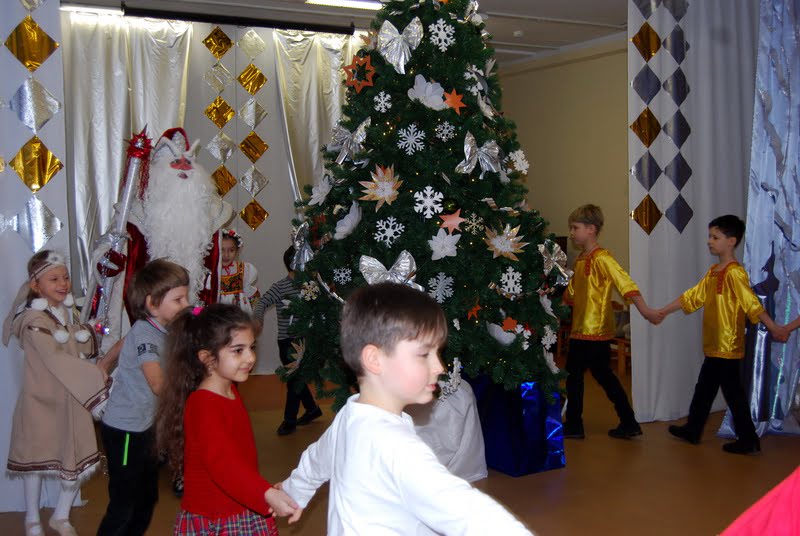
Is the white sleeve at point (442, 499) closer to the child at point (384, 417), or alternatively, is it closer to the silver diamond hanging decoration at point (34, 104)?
the child at point (384, 417)

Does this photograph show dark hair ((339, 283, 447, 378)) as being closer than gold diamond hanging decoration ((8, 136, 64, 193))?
Yes

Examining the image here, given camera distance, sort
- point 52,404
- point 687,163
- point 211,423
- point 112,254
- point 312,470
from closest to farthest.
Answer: point 312,470 → point 211,423 → point 52,404 → point 112,254 → point 687,163

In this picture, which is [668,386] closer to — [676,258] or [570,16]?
[676,258]

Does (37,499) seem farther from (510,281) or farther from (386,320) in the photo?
(386,320)

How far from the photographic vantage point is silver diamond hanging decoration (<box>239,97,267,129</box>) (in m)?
7.08

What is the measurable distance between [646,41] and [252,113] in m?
3.44

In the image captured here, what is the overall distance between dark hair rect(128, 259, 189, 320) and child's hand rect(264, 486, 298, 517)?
105 centimetres

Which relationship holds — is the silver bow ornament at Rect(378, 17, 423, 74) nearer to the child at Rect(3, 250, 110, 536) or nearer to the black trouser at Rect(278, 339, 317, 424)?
the child at Rect(3, 250, 110, 536)

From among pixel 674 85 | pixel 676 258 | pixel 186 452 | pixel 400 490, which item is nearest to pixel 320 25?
pixel 674 85

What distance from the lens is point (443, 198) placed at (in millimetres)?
3680

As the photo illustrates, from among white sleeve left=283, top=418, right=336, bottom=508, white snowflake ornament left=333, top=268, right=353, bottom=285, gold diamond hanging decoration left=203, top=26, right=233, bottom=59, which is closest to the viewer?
white sleeve left=283, top=418, right=336, bottom=508

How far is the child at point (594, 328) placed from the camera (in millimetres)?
4828

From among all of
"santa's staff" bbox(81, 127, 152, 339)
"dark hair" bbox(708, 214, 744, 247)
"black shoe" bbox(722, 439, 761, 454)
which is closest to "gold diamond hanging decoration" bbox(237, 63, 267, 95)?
"santa's staff" bbox(81, 127, 152, 339)

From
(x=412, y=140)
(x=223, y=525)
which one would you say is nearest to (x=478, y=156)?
(x=412, y=140)
